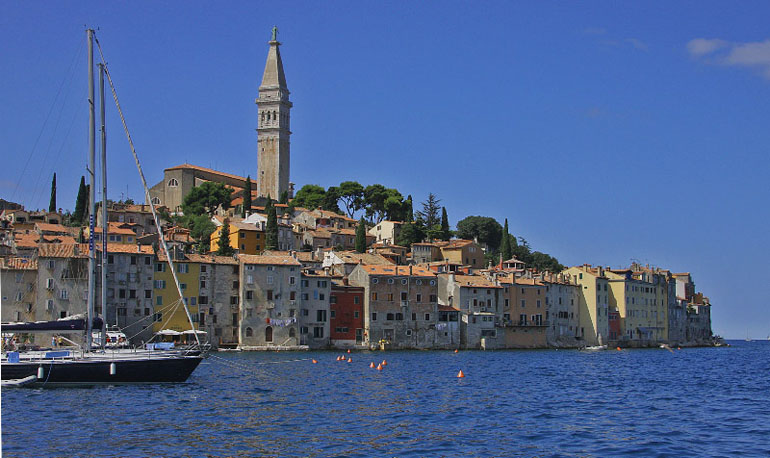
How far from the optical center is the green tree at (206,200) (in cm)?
11119

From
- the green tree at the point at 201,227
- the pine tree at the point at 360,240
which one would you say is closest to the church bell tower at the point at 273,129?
the green tree at the point at 201,227

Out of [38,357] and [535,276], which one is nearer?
[38,357]

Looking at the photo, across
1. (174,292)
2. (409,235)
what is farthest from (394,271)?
(409,235)

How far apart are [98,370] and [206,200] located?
262 feet

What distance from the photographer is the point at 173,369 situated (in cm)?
3506

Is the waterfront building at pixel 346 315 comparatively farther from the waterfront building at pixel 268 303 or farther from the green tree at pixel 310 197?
the green tree at pixel 310 197

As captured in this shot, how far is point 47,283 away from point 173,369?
29.7 metres

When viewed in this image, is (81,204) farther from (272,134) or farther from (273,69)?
(273,69)

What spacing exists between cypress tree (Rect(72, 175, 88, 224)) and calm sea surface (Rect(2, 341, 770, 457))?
49.9 metres

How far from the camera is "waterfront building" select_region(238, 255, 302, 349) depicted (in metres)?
69.7

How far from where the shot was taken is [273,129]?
133 meters

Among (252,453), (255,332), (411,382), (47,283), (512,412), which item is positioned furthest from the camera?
(255,332)

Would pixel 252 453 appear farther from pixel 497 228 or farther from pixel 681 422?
pixel 497 228

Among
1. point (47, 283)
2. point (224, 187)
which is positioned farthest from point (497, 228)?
point (47, 283)
